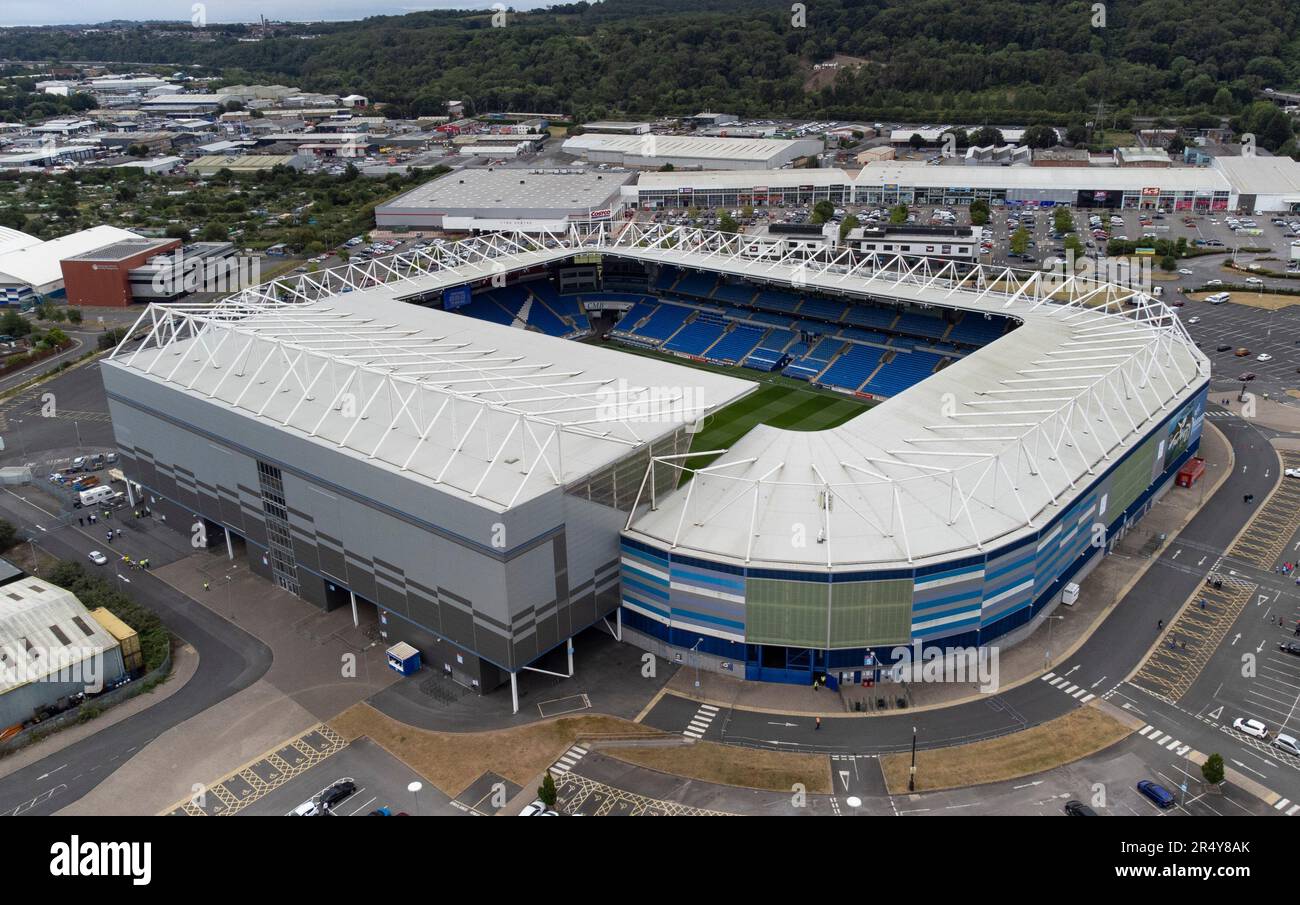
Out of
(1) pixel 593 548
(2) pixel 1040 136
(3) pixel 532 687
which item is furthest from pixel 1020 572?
(2) pixel 1040 136

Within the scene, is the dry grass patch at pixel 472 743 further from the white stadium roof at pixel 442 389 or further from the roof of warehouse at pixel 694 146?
the roof of warehouse at pixel 694 146

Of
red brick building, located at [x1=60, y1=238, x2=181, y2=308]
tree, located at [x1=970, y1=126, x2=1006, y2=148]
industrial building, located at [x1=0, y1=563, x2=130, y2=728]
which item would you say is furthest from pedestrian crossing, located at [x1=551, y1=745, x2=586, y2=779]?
tree, located at [x1=970, y1=126, x2=1006, y2=148]

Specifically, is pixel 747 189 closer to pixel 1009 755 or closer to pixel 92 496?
pixel 92 496

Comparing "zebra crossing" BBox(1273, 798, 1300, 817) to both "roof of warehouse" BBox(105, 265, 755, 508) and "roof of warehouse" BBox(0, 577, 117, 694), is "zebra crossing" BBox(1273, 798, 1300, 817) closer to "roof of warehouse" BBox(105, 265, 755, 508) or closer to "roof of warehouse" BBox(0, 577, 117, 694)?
"roof of warehouse" BBox(105, 265, 755, 508)

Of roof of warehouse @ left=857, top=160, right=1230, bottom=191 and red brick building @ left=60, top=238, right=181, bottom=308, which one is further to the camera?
roof of warehouse @ left=857, top=160, right=1230, bottom=191

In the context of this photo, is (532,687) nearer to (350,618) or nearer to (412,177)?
(350,618)

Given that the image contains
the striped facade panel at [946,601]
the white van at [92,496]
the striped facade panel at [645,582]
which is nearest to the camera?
the striped facade panel at [946,601]

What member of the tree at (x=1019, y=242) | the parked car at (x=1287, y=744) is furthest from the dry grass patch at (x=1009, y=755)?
the tree at (x=1019, y=242)
